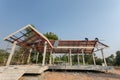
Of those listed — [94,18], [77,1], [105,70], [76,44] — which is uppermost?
[77,1]

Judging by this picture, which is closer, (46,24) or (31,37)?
(31,37)

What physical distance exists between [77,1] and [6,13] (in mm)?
11712

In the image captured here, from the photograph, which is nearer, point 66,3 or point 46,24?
point 66,3

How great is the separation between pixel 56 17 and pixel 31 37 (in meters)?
6.65

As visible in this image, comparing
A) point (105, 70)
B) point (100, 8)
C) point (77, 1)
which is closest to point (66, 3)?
point (77, 1)

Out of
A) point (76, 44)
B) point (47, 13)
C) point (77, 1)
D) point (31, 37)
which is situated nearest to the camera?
point (31, 37)

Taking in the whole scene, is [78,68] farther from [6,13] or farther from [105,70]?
[6,13]

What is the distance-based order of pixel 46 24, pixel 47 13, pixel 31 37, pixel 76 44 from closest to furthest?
1. pixel 31 37
2. pixel 76 44
3. pixel 47 13
4. pixel 46 24

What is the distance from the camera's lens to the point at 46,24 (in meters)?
21.0

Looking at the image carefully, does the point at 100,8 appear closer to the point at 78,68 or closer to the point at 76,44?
the point at 76,44

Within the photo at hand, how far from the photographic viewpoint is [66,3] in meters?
14.1

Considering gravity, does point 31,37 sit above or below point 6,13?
below

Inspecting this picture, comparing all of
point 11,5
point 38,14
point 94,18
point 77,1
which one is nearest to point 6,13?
point 11,5

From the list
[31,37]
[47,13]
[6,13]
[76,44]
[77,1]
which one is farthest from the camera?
[6,13]
